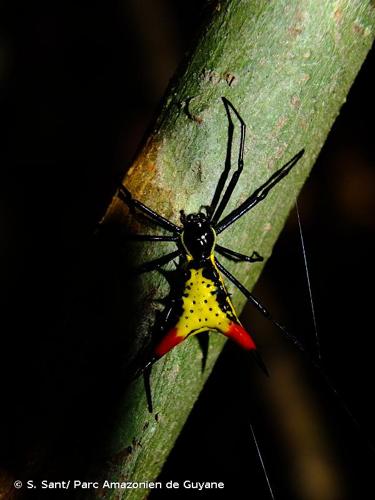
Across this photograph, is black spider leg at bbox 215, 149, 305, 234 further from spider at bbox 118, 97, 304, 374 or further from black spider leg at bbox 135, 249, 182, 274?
black spider leg at bbox 135, 249, 182, 274

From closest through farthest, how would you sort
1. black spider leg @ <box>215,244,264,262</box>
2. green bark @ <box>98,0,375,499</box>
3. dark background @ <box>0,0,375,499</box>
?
green bark @ <box>98,0,375,499</box> < black spider leg @ <box>215,244,264,262</box> < dark background @ <box>0,0,375,499</box>

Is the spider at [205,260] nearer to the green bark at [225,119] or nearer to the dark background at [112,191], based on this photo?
the green bark at [225,119]

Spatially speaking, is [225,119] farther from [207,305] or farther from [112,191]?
[112,191]

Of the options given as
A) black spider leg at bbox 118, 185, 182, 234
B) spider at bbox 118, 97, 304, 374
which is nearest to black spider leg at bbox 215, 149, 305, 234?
spider at bbox 118, 97, 304, 374

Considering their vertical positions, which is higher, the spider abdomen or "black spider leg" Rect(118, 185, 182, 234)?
"black spider leg" Rect(118, 185, 182, 234)

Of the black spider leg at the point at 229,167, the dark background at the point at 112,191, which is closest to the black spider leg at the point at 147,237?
the black spider leg at the point at 229,167

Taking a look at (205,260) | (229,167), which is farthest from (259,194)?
(205,260)

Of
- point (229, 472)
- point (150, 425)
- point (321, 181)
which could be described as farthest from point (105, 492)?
point (321, 181)

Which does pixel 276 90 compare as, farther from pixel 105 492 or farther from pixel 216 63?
pixel 105 492

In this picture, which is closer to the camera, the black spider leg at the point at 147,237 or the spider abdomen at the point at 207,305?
the black spider leg at the point at 147,237
